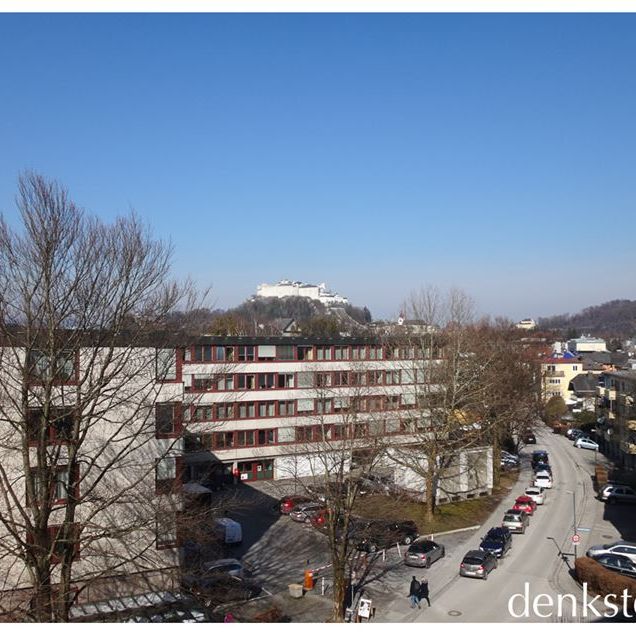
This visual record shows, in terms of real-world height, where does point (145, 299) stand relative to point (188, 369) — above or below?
above

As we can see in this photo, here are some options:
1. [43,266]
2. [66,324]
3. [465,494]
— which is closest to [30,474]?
[66,324]

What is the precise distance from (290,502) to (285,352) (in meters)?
9.28

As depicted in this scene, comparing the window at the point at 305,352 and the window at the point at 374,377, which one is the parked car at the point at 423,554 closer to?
the window at the point at 374,377

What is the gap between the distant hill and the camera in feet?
538

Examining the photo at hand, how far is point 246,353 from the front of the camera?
32.0 meters

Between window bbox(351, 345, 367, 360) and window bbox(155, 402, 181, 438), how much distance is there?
18.7m

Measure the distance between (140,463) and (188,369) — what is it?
48.5ft

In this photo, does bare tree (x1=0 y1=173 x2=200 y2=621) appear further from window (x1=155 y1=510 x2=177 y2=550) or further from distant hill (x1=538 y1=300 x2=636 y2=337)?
distant hill (x1=538 y1=300 x2=636 y2=337)

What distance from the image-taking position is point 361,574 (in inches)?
735

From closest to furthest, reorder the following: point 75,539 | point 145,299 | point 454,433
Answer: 1. point 75,539
2. point 145,299
3. point 454,433

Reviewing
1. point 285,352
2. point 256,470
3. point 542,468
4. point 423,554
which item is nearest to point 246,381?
point 285,352

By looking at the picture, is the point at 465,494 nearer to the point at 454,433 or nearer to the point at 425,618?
the point at 454,433

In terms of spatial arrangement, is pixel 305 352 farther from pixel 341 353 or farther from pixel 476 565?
pixel 476 565

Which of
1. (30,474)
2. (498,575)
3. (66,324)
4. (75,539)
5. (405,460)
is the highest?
(66,324)
